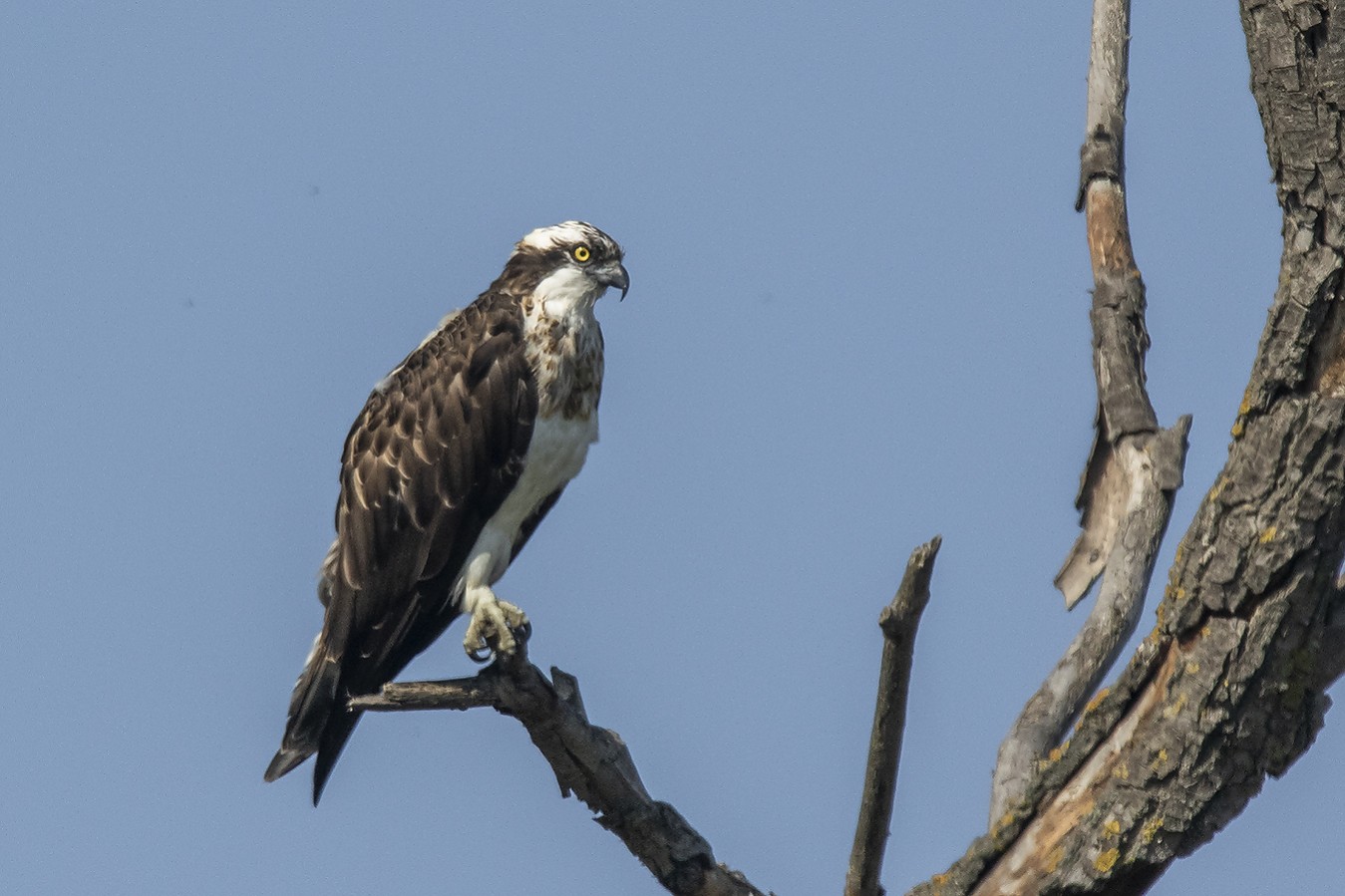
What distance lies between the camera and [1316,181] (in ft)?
14.9

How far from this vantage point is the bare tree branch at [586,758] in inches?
230

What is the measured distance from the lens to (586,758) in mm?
6098

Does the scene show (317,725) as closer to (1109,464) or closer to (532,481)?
(532,481)

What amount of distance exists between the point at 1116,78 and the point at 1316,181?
2356 mm

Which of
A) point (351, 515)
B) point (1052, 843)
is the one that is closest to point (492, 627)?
point (351, 515)

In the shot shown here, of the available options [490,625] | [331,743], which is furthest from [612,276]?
[331,743]

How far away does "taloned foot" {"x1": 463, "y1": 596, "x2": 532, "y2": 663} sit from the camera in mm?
7098

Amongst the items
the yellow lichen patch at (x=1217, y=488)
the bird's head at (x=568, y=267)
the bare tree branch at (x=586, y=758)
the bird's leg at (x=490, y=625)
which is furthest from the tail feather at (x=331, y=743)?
the yellow lichen patch at (x=1217, y=488)

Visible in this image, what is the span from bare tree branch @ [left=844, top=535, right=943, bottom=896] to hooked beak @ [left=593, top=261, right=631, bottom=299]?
3942mm

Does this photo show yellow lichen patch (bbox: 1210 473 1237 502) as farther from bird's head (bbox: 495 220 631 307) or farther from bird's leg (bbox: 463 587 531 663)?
bird's head (bbox: 495 220 631 307)

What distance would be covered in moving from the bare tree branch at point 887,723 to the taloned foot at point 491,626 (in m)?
2.18

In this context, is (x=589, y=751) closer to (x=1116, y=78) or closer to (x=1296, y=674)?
(x=1296, y=674)

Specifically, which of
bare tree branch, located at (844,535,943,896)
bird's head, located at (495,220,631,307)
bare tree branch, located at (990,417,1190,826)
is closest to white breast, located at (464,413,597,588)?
bird's head, located at (495,220,631,307)

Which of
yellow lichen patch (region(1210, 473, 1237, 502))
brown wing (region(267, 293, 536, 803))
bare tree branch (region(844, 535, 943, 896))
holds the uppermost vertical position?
brown wing (region(267, 293, 536, 803))
